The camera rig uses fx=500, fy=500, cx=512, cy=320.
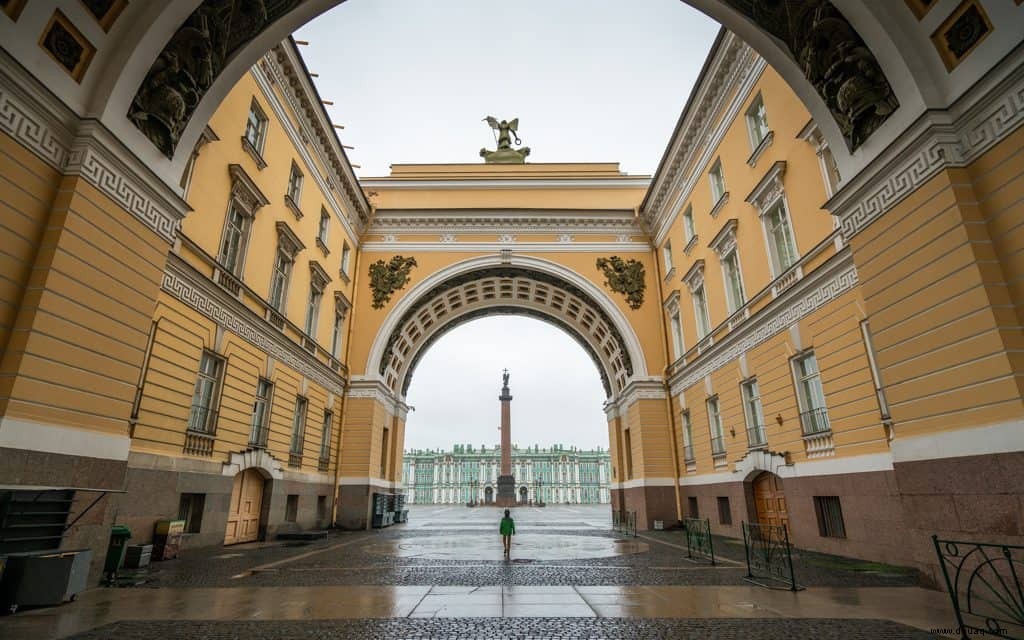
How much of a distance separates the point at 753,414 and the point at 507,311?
18146mm

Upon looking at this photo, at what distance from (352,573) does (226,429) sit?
22.4ft

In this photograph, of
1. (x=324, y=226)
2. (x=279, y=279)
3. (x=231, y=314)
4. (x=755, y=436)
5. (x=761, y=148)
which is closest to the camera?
(x=231, y=314)

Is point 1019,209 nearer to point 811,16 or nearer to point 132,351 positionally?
point 811,16

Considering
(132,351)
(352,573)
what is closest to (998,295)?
(352,573)

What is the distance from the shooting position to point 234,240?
15328 mm

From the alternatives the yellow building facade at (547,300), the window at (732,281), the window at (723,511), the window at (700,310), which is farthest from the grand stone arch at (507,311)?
the window at (723,511)

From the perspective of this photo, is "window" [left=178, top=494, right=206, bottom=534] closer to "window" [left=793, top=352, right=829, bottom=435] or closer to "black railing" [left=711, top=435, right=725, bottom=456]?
"window" [left=793, top=352, right=829, bottom=435]

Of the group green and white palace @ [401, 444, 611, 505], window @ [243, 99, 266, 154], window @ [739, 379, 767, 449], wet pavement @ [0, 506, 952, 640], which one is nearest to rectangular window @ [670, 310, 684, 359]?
window @ [739, 379, 767, 449]

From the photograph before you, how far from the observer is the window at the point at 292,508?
61.2 ft

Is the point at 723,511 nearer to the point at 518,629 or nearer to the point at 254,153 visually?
the point at 518,629

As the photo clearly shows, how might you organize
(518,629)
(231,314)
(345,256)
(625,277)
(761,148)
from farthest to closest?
1. (625,277)
2. (345,256)
3. (761,148)
4. (231,314)
5. (518,629)

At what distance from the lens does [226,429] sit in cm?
1428

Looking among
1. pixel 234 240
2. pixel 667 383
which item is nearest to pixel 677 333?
pixel 667 383

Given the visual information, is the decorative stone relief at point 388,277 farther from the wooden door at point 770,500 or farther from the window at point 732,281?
the wooden door at point 770,500
